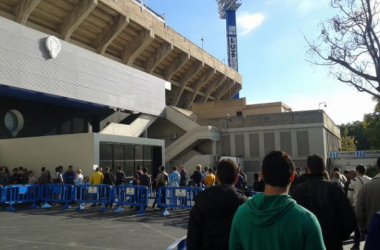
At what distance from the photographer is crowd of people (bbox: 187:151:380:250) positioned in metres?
1.99

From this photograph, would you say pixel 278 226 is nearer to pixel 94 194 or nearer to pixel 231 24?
pixel 94 194

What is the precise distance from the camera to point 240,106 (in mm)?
50125

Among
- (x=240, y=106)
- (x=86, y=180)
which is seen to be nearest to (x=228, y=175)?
(x=86, y=180)

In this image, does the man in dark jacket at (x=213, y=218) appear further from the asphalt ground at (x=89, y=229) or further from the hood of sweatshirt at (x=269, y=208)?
the asphalt ground at (x=89, y=229)

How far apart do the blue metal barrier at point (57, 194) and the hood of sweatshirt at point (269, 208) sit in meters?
14.2

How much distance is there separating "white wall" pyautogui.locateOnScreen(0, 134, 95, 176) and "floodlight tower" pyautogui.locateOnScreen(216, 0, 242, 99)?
180ft

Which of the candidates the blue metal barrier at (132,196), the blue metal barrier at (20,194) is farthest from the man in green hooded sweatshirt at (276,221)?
the blue metal barrier at (20,194)

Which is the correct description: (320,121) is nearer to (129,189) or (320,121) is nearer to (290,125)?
(290,125)

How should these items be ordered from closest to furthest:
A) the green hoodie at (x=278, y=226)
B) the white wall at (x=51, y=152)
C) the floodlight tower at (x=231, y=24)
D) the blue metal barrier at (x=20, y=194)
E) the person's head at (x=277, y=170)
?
the green hoodie at (x=278, y=226) < the person's head at (x=277, y=170) < the blue metal barrier at (x=20, y=194) < the white wall at (x=51, y=152) < the floodlight tower at (x=231, y=24)

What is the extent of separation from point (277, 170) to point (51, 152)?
19.3 metres

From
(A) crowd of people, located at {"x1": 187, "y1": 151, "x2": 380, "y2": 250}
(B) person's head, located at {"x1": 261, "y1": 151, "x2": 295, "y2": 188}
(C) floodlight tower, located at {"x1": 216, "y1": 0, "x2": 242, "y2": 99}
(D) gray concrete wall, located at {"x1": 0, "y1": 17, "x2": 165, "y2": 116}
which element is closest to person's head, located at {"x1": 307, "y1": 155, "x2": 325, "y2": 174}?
(A) crowd of people, located at {"x1": 187, "y1": 151, "x2": 380, "y2": 250}

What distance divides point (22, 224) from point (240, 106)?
41293 millimetres

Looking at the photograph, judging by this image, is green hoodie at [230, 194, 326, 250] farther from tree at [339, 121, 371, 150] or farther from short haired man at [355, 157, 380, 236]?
tree at [339, 121, 371, 150]

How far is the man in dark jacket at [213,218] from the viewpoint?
3.14 metres
